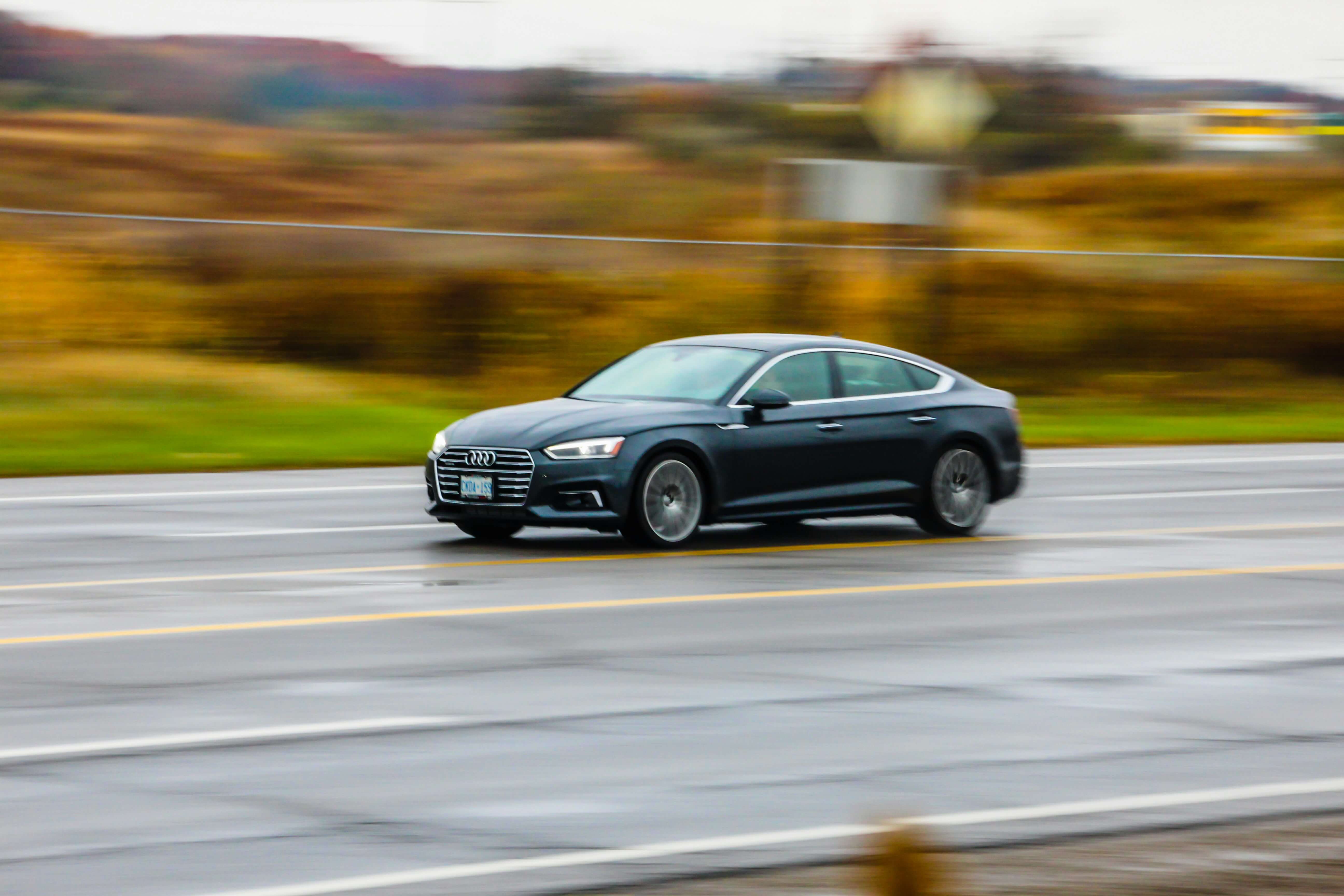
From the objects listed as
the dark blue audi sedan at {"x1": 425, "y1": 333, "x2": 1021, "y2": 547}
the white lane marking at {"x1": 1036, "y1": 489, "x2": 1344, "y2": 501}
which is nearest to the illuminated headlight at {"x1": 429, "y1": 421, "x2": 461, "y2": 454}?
the dark blue audi sedan at {"x1": 425, "y1": 333, "x2": 1021, "y2": 547}

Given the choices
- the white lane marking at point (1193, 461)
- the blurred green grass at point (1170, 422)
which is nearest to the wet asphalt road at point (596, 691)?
the white lane marking at point (1193, 461)

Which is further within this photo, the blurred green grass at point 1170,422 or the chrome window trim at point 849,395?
the blurred green grass at point 1170,422

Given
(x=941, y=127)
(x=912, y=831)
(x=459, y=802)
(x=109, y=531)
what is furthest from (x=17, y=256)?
(x=912, y=831)

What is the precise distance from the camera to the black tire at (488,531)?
45.9ft

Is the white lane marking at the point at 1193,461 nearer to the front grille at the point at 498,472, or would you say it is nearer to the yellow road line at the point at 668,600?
Answer: the yellow road line at the point at 668,600

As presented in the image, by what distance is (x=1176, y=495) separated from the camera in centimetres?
1914

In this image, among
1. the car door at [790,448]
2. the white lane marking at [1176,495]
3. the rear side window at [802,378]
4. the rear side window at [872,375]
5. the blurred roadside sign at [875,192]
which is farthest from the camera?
the blurred roadside sign at [875,192]

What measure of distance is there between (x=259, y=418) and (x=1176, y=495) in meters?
11.2

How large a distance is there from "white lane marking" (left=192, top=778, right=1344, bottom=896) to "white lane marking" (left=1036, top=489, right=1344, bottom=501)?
11.5 m

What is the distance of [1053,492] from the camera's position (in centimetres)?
1928

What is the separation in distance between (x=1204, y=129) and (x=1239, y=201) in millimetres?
4655

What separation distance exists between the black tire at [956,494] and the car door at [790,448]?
88cm

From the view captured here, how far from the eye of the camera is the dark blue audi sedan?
1325 centimetres

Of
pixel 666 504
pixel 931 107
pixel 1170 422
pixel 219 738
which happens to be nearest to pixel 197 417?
pixel 931 107
